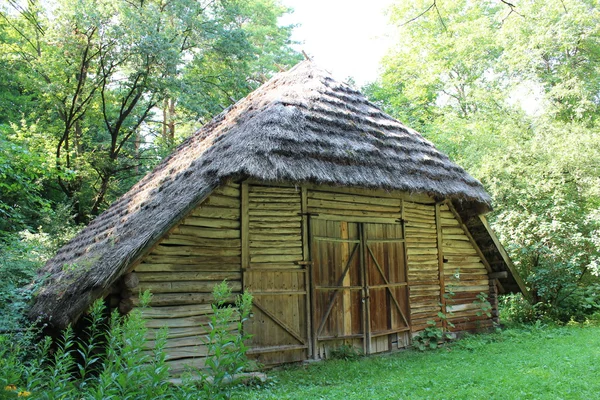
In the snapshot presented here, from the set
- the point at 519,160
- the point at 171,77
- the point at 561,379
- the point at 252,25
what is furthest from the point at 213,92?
the point at 561,379

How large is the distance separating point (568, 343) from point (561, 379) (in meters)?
3.09

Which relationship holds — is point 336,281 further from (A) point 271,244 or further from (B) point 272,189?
(B) point 272,189

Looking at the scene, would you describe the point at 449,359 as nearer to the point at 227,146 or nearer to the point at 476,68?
the point at 227,146

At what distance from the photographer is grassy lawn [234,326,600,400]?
5.75m

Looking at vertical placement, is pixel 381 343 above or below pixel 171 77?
below

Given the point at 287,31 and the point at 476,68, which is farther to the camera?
the point at 287,31

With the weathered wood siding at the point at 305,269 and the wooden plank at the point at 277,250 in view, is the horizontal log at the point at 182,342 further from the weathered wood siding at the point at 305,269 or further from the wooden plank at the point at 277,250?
the wooden plank at the point at 277,250

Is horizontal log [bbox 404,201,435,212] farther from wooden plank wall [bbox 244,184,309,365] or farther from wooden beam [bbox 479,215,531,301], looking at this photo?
wooden plank wall [bbox 244,184,309,365]

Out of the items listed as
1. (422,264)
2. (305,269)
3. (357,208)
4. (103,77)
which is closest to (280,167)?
(305,269)

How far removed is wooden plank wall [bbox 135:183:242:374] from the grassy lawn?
111 cm

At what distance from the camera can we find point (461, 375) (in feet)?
22.0

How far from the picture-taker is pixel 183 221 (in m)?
6.79

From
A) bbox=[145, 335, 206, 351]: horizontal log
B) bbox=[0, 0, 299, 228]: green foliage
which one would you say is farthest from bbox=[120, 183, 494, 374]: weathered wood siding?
bbox=[0, 0, 299, 228]: green foliage

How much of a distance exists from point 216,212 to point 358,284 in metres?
2.92
